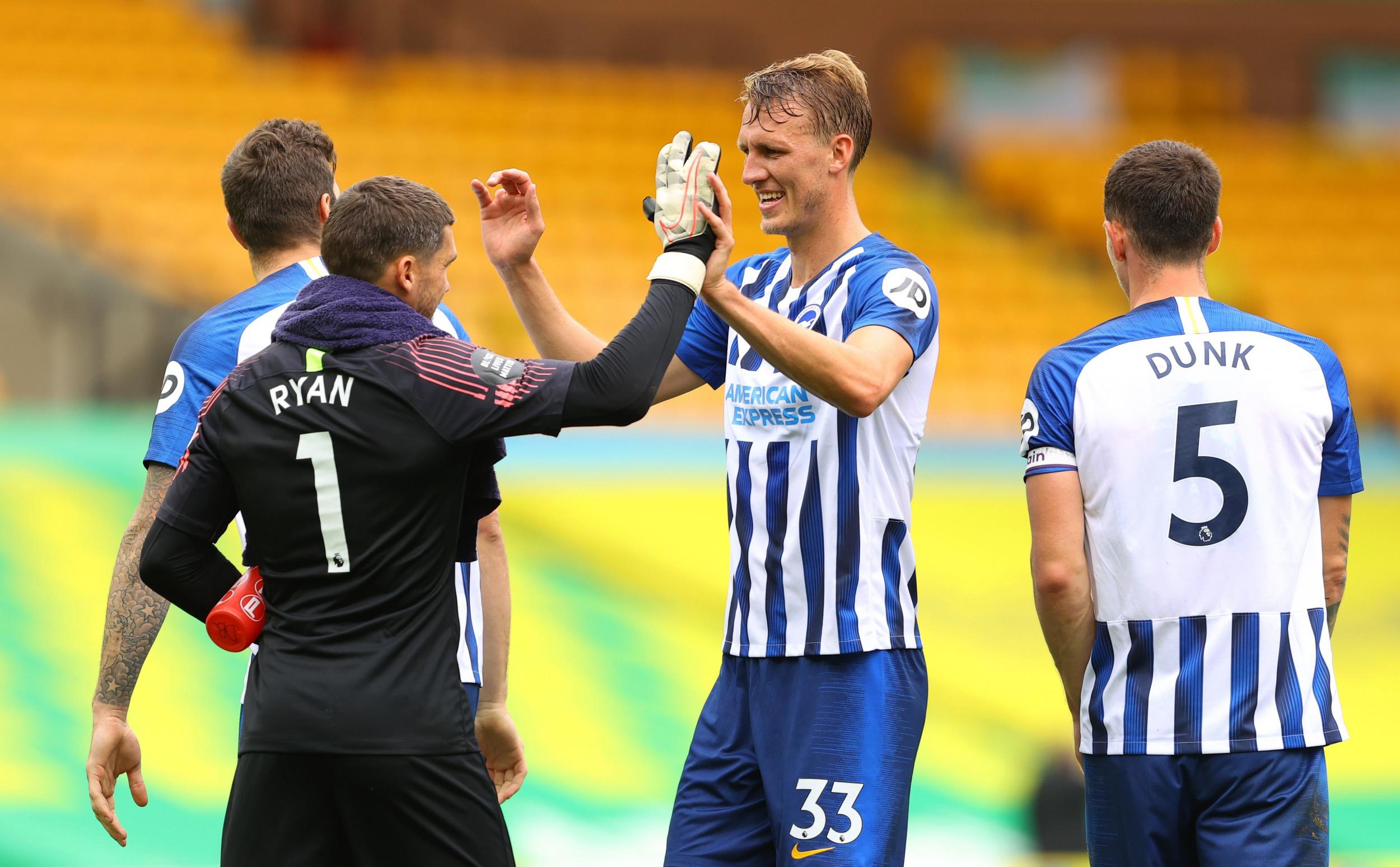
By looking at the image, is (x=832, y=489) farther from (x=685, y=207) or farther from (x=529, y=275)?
(x=529, y=275)

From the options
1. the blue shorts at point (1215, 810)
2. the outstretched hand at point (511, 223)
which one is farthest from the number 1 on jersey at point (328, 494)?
the blue shorts at point (1215, 810)

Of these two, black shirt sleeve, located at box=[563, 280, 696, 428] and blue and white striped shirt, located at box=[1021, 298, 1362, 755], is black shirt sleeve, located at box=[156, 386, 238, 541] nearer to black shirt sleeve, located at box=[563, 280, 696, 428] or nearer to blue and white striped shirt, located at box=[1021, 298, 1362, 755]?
black shirt sleeve, located at box=[563, 280, 696, 428]

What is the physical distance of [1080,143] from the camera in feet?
61.4

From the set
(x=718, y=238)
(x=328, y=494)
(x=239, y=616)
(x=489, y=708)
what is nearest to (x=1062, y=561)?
(x=718, y=238)

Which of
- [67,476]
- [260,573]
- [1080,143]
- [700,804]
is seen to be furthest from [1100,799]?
[1080,143]

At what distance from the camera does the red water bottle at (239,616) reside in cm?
290

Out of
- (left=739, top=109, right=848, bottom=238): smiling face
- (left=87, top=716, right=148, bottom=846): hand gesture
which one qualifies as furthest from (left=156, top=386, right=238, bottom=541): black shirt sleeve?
(left=739, top=109, right=848, bottom=238): smiling face

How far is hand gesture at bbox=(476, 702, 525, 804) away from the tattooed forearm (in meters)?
0.79

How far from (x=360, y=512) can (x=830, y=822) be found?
1.24 meters

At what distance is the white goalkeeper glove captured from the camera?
310 centimetres

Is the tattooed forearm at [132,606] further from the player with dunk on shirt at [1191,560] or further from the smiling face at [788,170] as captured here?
the player with dunk on shirt at [1191,560]

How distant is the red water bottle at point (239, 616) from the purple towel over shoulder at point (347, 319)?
1.54 feet

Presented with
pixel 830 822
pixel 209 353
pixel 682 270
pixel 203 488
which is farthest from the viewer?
pixel 209 353

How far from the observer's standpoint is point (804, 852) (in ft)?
10.9
